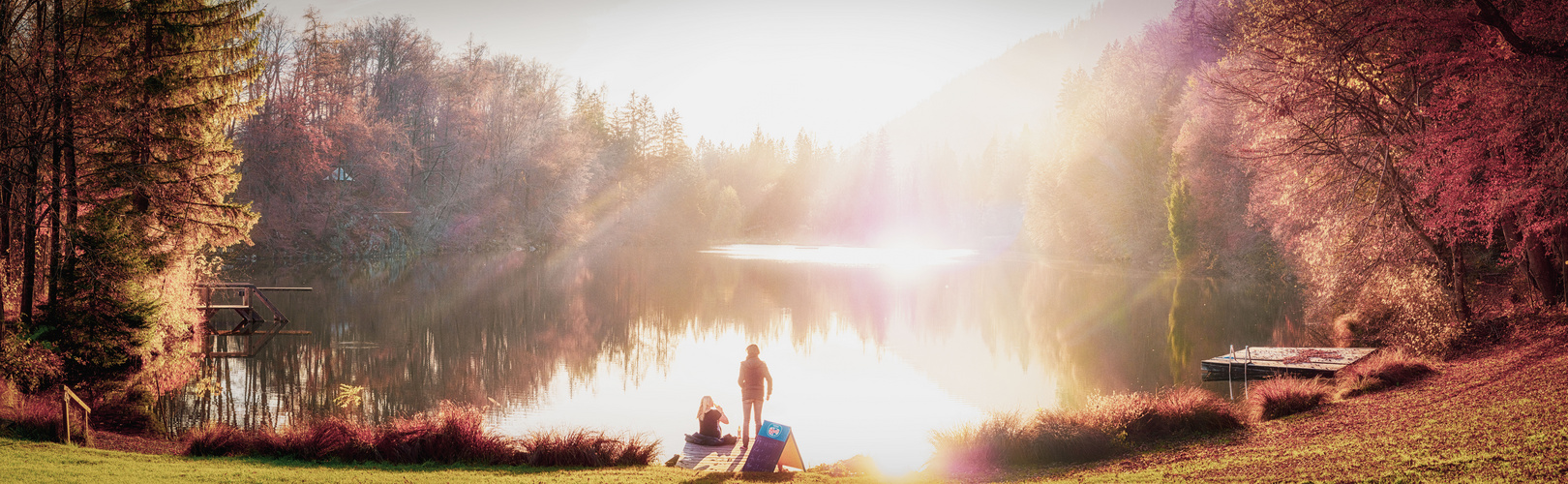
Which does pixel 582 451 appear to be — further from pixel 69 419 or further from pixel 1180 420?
pixel 1180 420

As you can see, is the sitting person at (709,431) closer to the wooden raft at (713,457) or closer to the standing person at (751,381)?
the wooden raft at (713,457)

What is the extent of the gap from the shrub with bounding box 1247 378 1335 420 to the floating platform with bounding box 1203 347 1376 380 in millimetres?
4626

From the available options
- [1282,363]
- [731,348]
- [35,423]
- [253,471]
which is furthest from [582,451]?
[1282,363]

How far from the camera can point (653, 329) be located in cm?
2764

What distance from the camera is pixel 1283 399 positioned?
12828mm

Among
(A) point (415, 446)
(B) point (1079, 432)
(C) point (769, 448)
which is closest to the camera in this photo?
(C) point (769, 448)

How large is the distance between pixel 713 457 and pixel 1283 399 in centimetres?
869

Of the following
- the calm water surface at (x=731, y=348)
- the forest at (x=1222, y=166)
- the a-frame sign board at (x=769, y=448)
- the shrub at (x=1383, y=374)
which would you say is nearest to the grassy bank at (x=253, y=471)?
the a-frame sign board at (x=769, y=448)

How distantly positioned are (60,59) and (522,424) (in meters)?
11.5

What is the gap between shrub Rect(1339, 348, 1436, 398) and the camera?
44.5ft

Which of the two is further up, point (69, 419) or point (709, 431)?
point (69, 419)

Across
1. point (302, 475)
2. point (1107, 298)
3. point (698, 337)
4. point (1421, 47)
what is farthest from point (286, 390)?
point (1107, 298)

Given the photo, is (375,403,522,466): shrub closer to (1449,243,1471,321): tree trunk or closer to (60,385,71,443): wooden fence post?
(60,385,71,443): wooden fence post

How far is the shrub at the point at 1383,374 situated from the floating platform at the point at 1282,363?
2.31 meters
